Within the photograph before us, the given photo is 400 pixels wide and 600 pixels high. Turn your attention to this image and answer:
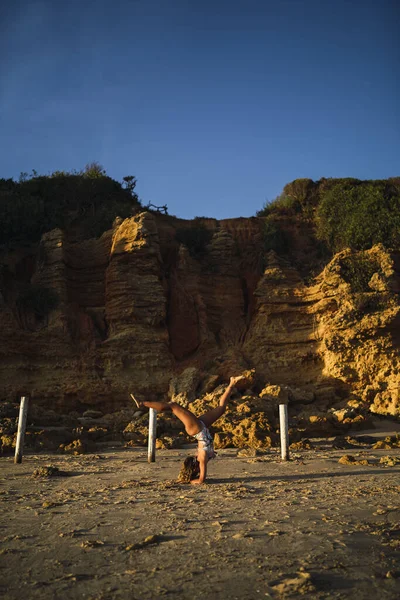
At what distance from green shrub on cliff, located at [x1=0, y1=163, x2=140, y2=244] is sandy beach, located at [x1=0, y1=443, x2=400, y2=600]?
19067 millimetres

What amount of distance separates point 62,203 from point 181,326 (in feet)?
43.1

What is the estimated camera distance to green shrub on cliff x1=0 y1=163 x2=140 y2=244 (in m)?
23.8

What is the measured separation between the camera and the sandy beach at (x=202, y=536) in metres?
2.74

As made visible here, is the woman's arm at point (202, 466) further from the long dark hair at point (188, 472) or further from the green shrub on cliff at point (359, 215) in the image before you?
the green shrub on cliff at point (359, 215)

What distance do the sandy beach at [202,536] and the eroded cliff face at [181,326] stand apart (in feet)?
34.1

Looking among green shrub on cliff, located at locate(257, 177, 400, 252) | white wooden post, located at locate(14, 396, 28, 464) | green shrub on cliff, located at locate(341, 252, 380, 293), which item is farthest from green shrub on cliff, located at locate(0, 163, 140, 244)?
white wooden post, located at locate(14, 396, 28, 464)

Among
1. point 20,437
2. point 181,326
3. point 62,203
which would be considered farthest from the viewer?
point 62,203

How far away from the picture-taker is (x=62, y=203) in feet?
92.4

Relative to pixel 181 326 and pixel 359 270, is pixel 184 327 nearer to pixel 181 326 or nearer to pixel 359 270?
pixel 181 326

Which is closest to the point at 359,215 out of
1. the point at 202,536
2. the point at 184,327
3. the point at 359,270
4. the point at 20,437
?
the point at 359,270

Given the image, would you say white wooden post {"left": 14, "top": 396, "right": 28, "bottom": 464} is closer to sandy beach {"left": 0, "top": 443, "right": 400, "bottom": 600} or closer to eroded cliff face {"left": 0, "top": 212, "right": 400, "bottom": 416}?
sandy beach {"left": 0, "top": 443, "right": 400, "bottom": 600}

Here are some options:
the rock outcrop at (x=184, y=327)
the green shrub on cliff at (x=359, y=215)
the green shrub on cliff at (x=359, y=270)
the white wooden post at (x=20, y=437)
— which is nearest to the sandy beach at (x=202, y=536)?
the white wooden post at (x=20, y=437)

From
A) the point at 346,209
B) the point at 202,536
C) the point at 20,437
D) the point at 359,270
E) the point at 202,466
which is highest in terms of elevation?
the point at 346,209

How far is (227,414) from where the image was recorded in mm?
12547
